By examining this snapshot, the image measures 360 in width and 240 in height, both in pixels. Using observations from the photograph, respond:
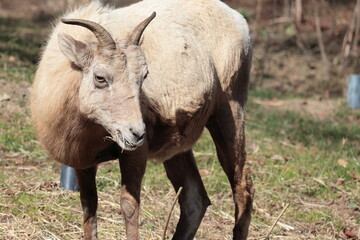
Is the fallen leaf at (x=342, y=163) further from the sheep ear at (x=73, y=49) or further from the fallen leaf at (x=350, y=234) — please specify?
the sheep ear at (x=73, y=49)

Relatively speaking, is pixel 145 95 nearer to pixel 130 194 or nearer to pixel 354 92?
pixel 130 194

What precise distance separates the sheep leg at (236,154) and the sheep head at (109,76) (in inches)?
53.9

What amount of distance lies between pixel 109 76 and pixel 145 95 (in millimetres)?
535

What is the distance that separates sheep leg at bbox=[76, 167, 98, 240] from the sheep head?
0.70 metres

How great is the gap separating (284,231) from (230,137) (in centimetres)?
124

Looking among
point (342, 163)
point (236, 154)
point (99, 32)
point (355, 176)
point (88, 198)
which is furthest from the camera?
point (342, 163)

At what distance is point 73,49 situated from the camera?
5.28 metres

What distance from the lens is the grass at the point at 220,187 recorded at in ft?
21.6

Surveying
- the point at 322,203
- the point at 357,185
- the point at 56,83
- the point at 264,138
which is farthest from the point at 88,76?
the point at 264,138

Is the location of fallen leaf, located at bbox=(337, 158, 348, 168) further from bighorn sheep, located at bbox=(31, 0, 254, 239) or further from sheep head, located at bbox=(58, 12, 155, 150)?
sheep head, located at bbox=(58, 12, 155, 150)

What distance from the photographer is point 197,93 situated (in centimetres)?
611

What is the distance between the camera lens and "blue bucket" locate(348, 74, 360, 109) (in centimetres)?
1182

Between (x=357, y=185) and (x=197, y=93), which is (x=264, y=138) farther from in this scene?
(x=197, y=93)

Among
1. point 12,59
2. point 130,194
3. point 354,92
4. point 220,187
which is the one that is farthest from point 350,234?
point 12,59
